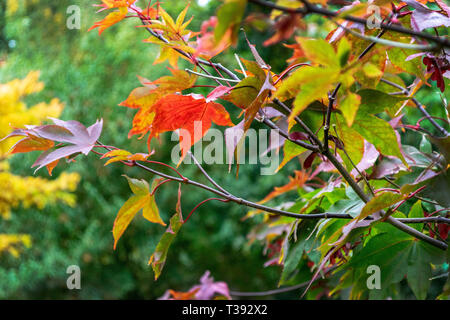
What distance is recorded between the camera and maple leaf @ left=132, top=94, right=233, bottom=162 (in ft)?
1.42

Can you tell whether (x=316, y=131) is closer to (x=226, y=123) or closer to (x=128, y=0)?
(x=226, y=123)

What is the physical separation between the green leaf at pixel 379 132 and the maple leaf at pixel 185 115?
14 cm

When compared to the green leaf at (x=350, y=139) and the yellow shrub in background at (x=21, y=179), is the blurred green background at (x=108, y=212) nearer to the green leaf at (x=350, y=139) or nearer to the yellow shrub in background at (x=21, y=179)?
the yellow shrub in background at (x=21, y=179)

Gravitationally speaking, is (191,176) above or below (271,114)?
below

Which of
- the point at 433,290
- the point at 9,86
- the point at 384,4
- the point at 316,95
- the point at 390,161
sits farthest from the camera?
the point at 9,86

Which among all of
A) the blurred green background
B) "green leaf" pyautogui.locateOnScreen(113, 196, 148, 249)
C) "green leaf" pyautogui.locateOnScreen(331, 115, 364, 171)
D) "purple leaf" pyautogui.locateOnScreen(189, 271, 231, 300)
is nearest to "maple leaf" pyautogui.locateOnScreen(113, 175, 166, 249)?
"green leaf" pyautogui.locateOnScreen(113, 196, 148, 249)

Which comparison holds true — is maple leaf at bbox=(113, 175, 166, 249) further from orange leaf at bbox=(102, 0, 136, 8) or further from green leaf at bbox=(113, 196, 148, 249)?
orange leaf at bbox=(102, 0, 136, 8)

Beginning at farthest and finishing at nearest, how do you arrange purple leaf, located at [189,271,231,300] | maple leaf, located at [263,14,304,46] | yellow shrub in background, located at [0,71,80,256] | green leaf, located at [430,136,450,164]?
yellow shrub in background, located at [0,71,80,256], purple leaf, located at [189,271,231,300], green leaf, located at [430,136,450,164], maple leaf, located at [263,14,304,46]

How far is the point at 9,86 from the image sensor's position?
2.77 metres

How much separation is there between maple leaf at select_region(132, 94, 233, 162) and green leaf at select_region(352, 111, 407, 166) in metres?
0.14

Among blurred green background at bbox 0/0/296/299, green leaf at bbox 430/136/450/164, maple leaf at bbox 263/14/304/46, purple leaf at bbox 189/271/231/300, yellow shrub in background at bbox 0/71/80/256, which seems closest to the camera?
maple leaf at bbox 263/14/304/46
